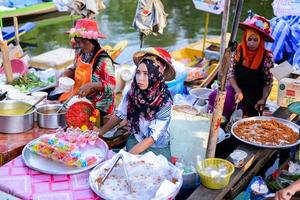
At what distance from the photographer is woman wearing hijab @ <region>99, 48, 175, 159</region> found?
10.0ft

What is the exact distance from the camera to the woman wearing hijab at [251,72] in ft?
14.0

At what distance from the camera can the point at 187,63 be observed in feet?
23.2

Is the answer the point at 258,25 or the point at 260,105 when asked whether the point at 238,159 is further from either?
the point at 258,25

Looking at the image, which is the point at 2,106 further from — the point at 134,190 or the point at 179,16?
the point at 179,16

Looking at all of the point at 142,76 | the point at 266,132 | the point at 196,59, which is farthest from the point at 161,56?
the point at 196,59

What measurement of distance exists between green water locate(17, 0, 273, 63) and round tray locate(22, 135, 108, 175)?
626 cm

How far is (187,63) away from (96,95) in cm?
330

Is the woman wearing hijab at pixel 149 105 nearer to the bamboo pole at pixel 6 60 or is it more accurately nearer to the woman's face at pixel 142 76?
the woman's face at pixel 142 76

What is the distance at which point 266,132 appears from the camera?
368 cm

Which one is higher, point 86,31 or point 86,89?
point 86,31

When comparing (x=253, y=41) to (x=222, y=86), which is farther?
(x=253, y=41)

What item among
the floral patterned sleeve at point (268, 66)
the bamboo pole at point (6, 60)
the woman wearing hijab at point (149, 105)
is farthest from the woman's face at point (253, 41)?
the bamboo pole at point (6, 60)

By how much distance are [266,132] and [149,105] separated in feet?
3.96

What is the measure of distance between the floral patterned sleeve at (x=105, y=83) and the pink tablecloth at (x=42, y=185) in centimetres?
133
